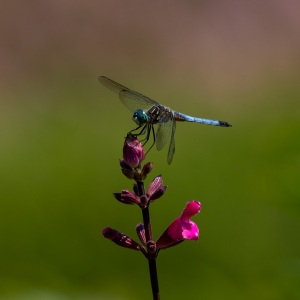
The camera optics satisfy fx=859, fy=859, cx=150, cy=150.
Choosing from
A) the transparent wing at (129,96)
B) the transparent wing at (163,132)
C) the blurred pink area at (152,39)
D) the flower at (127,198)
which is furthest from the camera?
the blurred pink area at (152,39)

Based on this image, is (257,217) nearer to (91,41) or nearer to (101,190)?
(101,190)

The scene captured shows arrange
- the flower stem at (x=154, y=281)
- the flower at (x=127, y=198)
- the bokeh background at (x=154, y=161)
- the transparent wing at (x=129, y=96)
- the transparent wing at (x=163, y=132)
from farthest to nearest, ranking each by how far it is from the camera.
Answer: the bokeh background at (x=154, y=161)
the transparent wing at (x=129, y=96)
the transparent wing at (x=163, y=132)
the flower at (x=127, y=198)
the flower stem at (x=154, y=281)

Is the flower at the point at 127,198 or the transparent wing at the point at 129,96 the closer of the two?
the flower at the point at 127,198

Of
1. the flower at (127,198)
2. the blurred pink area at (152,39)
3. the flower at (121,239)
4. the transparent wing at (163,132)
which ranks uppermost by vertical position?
the blurred pink area at (152,39)

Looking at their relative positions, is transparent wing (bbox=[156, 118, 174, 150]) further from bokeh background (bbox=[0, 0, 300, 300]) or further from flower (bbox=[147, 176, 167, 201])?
bokeh background (bbox=[0, 0, 300, 300])

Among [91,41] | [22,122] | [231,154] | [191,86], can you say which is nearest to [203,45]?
[91,41]

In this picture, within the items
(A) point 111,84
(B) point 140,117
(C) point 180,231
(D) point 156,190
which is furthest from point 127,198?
(A) point 111,84

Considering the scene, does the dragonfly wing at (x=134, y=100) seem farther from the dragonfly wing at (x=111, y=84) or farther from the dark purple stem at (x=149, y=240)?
the dark purple stem at (x=149, y=240)

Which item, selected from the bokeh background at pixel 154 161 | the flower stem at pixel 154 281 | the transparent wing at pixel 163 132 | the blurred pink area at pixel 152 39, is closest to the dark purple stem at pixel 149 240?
the flower stem at pixel 154 281

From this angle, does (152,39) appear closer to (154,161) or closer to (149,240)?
(154,161)
